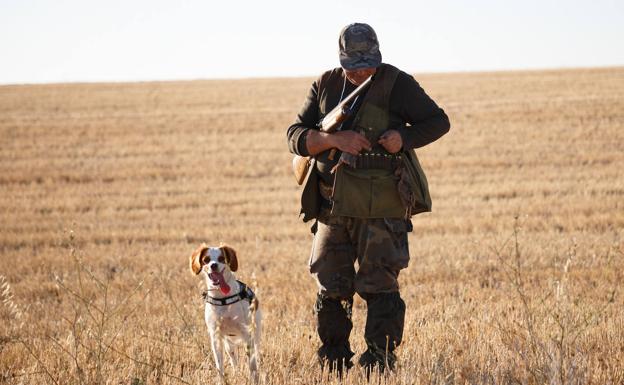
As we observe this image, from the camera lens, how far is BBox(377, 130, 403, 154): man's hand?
4320 mm

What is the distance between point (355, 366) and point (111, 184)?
13.5 metres

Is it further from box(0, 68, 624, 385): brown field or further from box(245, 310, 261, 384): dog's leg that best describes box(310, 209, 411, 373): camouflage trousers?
box(245, 310, 261, 384): dog's leg

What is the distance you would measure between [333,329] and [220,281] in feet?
2.42

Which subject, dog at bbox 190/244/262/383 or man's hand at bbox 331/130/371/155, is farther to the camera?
dog at bbox 190/244/262/383

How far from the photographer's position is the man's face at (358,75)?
440 cm

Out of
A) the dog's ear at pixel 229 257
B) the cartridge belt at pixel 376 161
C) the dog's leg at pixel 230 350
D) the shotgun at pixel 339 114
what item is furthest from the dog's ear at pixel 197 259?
the cartridge belt at pixel 376 161

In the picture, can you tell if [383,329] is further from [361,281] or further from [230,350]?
[230,350]

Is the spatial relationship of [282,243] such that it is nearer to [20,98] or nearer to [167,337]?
[167,337]

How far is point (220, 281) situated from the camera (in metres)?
4.65

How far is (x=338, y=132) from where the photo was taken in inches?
173

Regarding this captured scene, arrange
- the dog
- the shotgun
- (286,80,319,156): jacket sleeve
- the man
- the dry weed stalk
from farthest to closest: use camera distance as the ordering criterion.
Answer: the dog, (286,80,319,156): jacket sleeve, the man, the shotgun, the dry weed stalk

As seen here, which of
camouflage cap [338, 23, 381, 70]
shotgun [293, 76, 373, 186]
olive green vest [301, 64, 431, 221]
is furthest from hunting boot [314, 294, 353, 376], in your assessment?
camouflage cap [338, 23, 381, 70]

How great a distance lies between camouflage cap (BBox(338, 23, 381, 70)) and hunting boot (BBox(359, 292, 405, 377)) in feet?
4.38

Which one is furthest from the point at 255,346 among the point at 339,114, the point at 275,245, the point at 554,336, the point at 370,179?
the point at 275,245
